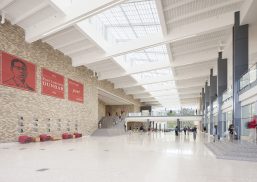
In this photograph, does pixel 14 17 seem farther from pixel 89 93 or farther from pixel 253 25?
pixel 253 25

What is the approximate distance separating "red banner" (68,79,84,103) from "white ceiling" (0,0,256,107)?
212cm

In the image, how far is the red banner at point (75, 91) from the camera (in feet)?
73.3

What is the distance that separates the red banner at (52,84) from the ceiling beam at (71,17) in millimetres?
3291

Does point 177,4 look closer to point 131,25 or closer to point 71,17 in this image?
point 131,25

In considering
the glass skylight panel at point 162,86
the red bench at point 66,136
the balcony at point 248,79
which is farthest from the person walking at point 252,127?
the glass skylight panel at point 162,86

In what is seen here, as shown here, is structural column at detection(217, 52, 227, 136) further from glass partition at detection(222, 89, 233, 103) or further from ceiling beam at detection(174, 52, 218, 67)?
glass partition at detection(222, 89, 233, 103)

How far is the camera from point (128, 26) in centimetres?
1952

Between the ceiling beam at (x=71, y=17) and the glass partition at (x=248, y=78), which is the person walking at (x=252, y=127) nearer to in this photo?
the glass partition at (x=248, y=78)

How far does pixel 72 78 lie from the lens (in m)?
22.9

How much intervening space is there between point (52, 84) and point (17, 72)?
4139mm

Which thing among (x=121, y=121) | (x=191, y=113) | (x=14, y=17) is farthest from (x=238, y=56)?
(x=191, y=113)

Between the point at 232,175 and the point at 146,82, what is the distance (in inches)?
1072

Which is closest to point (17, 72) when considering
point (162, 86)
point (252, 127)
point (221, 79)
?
point (252, 127)

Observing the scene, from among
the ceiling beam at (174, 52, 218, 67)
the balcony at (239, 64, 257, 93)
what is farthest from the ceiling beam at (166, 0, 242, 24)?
the ceiling beam at (174, 52, 218, 67)
